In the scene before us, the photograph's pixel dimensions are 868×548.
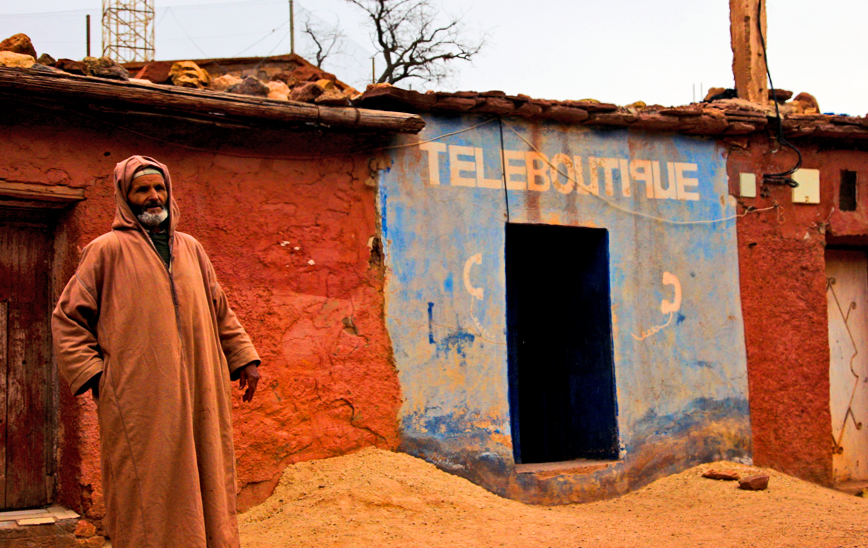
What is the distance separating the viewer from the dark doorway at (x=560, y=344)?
6746 millimetres

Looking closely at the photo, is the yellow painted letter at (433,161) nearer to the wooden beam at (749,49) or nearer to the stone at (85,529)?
the stone at (85,529)

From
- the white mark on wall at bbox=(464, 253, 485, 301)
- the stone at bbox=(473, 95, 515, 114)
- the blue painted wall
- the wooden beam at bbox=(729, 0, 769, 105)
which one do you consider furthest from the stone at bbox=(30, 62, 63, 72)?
the wooden beam at bbox=(729, 0, 769, 105)

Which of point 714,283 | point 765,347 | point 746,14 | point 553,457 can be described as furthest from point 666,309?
point 746,14

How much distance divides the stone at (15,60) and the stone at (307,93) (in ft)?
5.27

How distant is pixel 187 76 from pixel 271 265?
1326 mm

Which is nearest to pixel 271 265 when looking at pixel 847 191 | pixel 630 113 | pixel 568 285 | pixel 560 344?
pixel 568 285

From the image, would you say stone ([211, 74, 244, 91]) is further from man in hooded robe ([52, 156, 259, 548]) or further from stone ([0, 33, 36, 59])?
man in hooded robe ([52, 156, 259, 548])

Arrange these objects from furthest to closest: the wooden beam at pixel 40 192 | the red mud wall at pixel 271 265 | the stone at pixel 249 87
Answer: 1. the stone at pixel 249 87
2. the red mud wall at pixel 271 265
3. the wooden beam at pixel 40 192

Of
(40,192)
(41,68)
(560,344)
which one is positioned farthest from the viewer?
(560,344)

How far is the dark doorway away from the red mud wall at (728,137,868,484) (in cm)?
128

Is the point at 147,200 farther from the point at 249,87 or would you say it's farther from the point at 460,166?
the point at 460,166

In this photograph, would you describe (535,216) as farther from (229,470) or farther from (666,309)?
(229,470)

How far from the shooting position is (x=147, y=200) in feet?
11.5

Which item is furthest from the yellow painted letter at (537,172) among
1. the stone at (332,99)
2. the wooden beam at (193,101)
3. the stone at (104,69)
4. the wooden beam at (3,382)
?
the wooden beam at (3,382)
